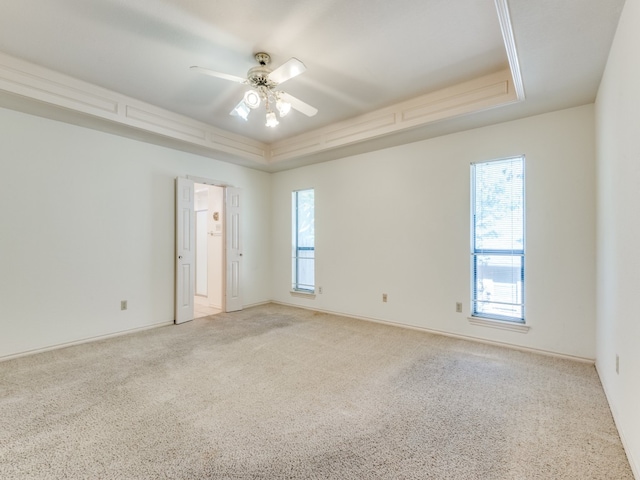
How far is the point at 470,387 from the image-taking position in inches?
94.9

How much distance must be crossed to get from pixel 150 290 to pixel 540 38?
4.88 metres

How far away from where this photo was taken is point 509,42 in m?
2.04

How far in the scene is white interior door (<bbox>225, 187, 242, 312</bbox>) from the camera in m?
5.04

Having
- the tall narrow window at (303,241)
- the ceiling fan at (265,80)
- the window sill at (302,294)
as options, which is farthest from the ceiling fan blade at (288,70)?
the window sill at (302,294)

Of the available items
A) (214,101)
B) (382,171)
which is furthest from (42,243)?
(382,171)

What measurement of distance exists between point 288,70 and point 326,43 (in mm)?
419

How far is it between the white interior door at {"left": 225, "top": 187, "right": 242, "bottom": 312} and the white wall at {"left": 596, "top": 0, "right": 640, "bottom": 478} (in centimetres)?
466

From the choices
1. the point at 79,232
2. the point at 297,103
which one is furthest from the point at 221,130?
the point at 79,232

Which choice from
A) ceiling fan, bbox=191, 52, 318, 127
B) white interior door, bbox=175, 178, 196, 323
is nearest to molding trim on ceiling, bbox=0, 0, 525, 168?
white interior door, bbox=175, 178, 196, 323

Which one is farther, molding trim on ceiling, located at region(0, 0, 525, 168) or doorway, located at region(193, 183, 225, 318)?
doorway, located at region(193, 183, 225, 318)

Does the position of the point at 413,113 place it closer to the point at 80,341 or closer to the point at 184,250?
the point at 184,250

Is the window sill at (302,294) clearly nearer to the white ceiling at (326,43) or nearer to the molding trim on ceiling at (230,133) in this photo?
the molding trim on ceiling at (230,133)

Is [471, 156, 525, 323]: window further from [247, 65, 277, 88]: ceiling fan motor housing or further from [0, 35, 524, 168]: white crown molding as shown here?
[247, 65, 277, 88]: ceiling fan motor housing

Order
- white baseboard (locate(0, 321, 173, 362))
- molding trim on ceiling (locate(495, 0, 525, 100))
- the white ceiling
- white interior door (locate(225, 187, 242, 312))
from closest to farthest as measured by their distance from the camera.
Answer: molding trim on ceiling (locate(495, 0, 525, 100))
the white ceiling
white baseboard (locate(0, 321, 173, 362))
white interior door (locate(225, 187, 242, 312))
